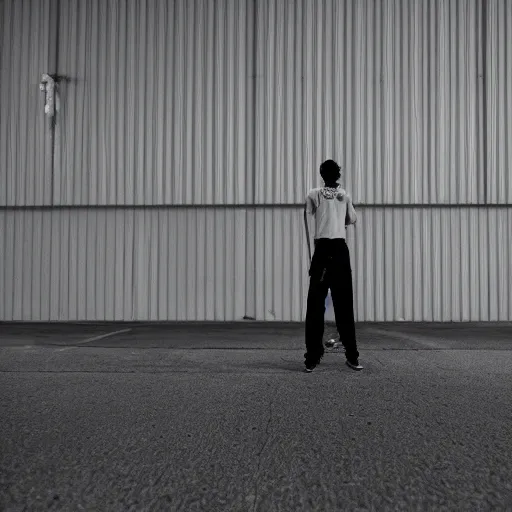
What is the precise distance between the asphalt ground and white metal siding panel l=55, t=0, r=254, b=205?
22.7 feet

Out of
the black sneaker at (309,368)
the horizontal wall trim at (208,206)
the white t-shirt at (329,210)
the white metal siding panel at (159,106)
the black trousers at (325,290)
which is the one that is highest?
the white metal siding panel at (159,106)

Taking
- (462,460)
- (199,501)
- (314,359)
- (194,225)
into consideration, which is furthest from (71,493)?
(194,225)

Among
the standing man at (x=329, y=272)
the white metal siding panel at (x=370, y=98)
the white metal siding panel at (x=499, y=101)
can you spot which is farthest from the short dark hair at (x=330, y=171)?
the white metal siding panel at (x=499, y=101)

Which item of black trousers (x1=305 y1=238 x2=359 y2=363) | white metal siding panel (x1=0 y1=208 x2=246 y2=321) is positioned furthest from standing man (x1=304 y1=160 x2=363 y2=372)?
white metal siding panel (x1=0 y1=208 x2=246 y2=321)

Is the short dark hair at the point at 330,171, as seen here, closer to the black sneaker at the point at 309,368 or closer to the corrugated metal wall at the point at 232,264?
the black sneaker at the point at 309,368

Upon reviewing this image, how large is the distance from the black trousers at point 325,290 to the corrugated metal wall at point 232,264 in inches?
278

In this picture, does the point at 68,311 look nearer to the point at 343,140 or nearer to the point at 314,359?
the point at 343,140

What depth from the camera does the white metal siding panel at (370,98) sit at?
12453 millimetres

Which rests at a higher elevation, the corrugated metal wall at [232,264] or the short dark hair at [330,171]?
the short dark hair at [330,171]

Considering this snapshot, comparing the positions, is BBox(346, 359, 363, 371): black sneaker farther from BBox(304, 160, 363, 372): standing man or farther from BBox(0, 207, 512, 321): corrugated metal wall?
BBox(0, 207, 512, 321): corrugated metal wall

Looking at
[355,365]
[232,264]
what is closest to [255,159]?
[232,264]

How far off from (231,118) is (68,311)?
5293 millimetres

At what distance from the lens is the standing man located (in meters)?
5.18

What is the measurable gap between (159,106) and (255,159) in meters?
2.36
